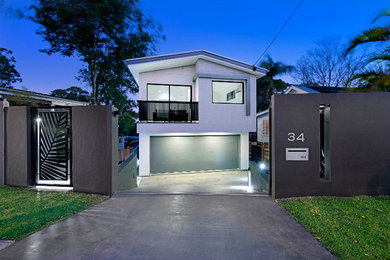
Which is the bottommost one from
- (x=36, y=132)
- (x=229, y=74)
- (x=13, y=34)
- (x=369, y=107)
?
(x=36, y=132)

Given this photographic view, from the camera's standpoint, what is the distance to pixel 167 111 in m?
9.35

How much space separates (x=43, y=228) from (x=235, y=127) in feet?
28.0

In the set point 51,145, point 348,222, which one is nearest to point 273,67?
point 348,222

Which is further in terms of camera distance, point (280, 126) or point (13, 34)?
point (13, 34)

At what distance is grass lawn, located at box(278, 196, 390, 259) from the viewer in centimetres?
250

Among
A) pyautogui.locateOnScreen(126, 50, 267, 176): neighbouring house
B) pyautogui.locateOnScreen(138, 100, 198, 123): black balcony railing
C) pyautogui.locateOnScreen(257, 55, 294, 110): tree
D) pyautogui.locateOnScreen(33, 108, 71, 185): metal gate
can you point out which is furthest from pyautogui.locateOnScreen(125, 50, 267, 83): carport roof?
pyautogui.locateOnScreen(257, 55, 294, 110): tree

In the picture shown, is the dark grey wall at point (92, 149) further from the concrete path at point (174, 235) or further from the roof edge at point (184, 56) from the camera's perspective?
the roof edge at point (184, 56)

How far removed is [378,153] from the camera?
430 centimetres

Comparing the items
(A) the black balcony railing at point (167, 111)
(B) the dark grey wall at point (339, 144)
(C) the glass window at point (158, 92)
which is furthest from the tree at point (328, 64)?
(C) the glass window at point (158, 92)

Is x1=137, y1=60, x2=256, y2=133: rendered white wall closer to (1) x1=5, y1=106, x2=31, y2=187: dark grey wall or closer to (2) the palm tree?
(1) x1=5, y1=106, x2=31, y2=187: dark grey wall

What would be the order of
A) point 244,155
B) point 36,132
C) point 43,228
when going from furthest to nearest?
point 244,155
point 36,132
point 43,228

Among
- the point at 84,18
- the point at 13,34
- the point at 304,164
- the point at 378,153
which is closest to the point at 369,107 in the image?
the point at 378,153

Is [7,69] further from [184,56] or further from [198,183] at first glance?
[198,183]

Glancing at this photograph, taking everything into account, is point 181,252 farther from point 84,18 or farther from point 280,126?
point 84,18
